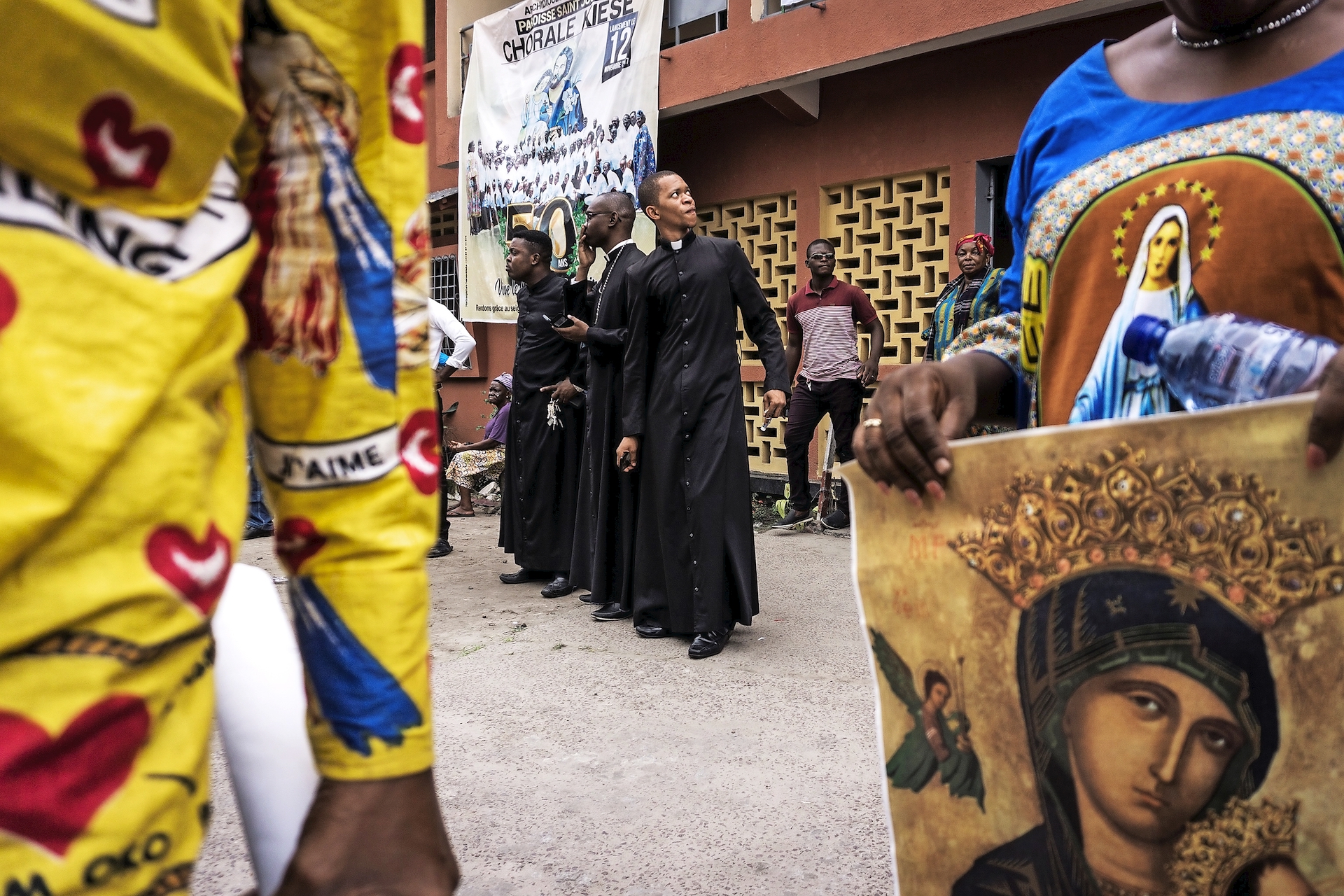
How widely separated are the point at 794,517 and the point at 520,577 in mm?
2302

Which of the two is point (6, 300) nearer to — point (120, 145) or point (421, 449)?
point (120, 145)

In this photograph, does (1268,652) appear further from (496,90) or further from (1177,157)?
(496,90)

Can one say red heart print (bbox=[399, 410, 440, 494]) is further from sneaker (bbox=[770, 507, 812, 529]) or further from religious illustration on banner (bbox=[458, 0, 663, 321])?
religious illustration on banner (bbox=[458, 0, 663, 321])

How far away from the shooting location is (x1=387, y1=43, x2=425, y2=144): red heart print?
2.69 feet

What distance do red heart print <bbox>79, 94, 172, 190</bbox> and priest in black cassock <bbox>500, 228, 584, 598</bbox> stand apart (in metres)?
5.24

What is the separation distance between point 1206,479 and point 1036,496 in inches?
6.3

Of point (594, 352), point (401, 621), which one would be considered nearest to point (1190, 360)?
point (401, 621)

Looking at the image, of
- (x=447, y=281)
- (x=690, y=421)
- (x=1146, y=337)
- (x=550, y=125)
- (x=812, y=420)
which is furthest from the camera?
(x=447, y=281)

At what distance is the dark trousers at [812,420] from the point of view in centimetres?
737

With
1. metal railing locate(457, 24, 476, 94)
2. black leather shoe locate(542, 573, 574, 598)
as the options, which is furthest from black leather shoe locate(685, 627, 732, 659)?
metal railing locate(457, 24, 476, 94)

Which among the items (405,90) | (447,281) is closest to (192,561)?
(405,90)

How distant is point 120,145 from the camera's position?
618 mm

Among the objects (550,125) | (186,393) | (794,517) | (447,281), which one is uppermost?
(550,125)

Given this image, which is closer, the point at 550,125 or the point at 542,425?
the point at 542,425
